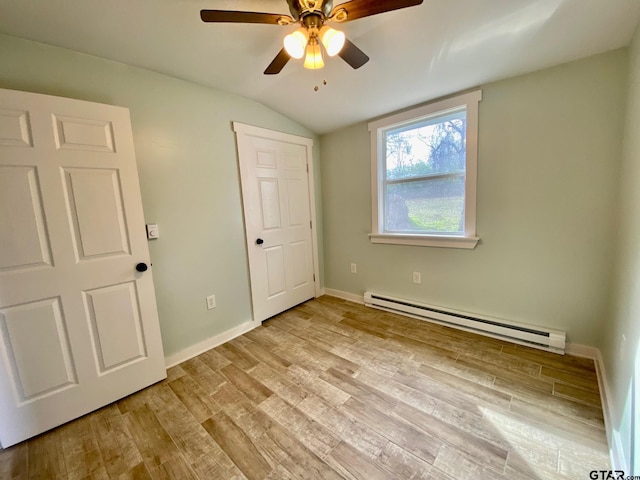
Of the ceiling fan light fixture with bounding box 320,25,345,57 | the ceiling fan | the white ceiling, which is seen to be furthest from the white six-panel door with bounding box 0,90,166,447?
the ceiling fan light fixture with bounding box 320,25,345,57

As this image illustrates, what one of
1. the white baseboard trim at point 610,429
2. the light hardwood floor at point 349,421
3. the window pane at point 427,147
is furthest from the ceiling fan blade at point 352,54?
the white baseboard trim at point 610,429

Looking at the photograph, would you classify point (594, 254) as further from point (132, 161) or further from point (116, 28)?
point (116, 28)

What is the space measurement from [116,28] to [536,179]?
301 cm

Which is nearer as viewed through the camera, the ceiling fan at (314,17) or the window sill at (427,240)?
the ceiling fan at (314,17)

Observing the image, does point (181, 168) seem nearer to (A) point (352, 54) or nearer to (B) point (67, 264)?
(B) point (67, 264)

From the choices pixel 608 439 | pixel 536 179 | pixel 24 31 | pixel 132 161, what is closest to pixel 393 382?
pixel 608 439

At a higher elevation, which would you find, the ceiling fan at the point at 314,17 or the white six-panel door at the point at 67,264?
the ceiling fan at the point at 314,17

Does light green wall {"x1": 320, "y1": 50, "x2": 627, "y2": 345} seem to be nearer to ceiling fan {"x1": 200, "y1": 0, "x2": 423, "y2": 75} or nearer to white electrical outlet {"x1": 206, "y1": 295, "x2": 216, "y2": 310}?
ceiling fan {"x1": 200, "y1": 0, "x2": 423, "y2": 75}

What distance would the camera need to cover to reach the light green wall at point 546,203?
1.65 m

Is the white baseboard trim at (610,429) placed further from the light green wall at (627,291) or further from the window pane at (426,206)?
the window pane at (426,206)

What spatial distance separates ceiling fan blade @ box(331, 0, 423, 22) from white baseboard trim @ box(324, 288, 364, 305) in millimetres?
2645

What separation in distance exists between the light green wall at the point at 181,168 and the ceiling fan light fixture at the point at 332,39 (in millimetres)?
1366

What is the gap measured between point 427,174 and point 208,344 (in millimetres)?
2670

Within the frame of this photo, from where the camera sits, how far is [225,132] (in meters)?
2.26
